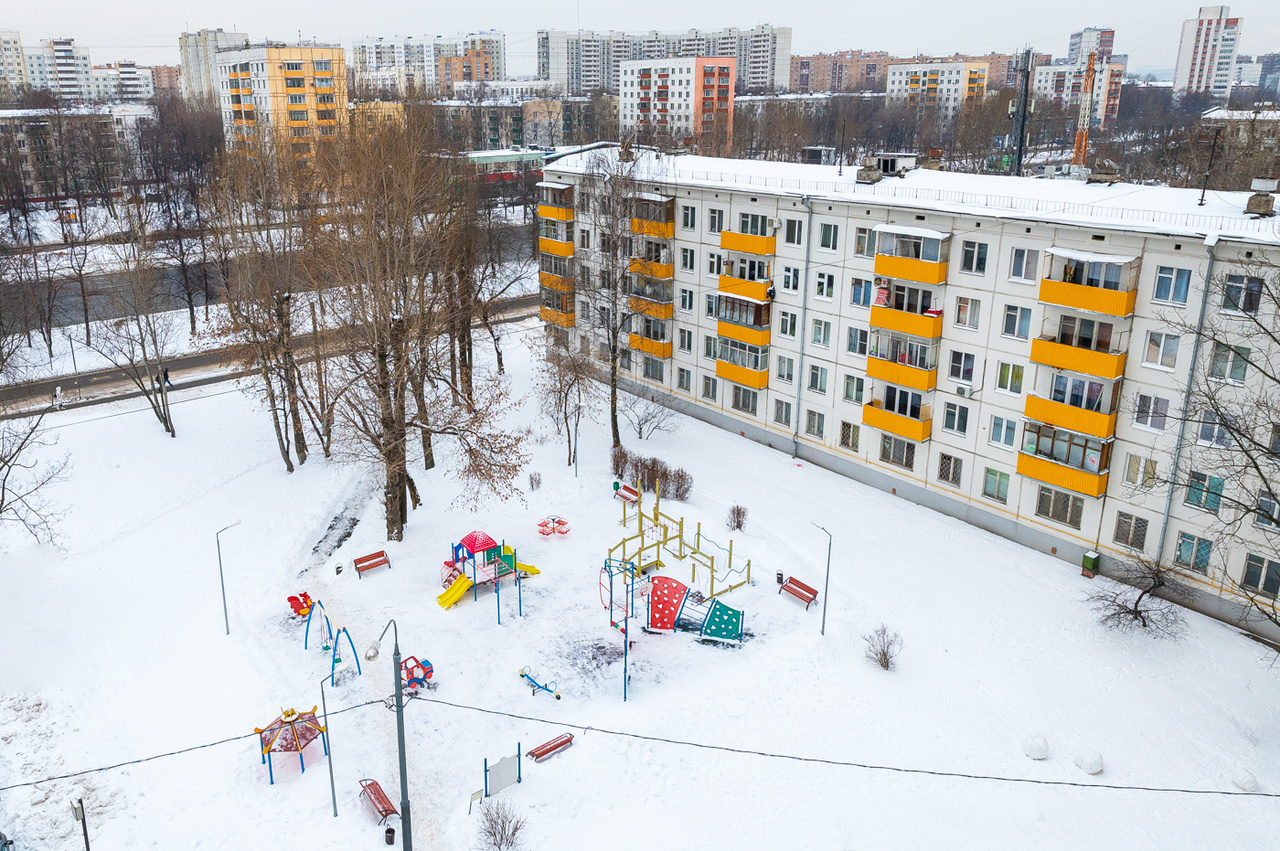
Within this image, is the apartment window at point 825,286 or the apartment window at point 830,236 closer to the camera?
the apartment window at point 830,236

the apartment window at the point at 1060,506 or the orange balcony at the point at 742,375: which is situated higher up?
the orange balcony at the point at 742,375

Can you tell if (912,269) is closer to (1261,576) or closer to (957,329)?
(957,329)

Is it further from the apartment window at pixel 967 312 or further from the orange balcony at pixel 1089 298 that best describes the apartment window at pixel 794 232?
the orange balcony at pixel 1089 298

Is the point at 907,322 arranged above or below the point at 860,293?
below

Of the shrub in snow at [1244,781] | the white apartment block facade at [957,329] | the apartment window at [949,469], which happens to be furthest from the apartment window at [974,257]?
the shrub in snow at [1244,781]

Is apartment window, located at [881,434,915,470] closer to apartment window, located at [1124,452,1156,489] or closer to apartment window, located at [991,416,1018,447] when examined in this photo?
apartment window, located at [991,416,1018,447]

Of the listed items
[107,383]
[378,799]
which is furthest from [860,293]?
[107,383]

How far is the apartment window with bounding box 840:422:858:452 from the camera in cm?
3400

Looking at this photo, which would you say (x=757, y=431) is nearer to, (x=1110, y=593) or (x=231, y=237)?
(x=1110, y=593)

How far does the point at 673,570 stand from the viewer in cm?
2709

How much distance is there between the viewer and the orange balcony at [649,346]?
133 feet

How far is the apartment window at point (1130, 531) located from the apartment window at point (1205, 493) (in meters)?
1.58

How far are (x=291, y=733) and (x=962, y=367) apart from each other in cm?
2344

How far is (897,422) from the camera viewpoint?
3181 centimetres
